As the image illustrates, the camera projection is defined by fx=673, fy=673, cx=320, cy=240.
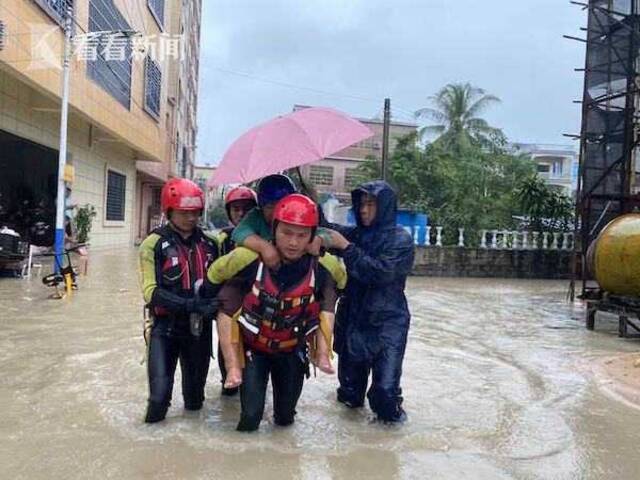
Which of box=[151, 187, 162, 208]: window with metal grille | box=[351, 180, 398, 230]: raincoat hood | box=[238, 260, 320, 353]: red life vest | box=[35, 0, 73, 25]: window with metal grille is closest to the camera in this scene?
box=[238, 260, 320, 353]: red life vest

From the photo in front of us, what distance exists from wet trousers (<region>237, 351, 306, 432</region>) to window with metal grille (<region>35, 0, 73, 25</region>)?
34.5 ft

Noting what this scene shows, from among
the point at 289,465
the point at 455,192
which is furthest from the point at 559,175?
the point at 289,465

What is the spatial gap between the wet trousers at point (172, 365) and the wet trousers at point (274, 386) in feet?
1.59

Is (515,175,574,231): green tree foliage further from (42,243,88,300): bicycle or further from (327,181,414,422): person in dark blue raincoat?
(327,181,414,422): person in dark blue raincoat

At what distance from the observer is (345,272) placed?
13.7 feet

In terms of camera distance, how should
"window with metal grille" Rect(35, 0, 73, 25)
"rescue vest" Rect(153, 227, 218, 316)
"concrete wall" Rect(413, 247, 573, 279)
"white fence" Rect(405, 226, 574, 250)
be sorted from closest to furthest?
"rescue vest" Rect(153, 227, 218, 316), "window with metal grille" Rect(35, 0, 73, 25), "concrete wall" Rect(413, 247, 573, 279), "white fence" Rect(405, 226, 574, 250)

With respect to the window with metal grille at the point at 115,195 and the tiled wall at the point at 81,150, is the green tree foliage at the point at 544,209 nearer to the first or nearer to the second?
the tiled wall at the point at 81,150

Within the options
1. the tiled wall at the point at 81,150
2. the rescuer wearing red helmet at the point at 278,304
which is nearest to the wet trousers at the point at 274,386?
the rescuer wearing red helmet at the point at 278,304

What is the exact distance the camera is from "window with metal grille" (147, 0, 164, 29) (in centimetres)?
2297

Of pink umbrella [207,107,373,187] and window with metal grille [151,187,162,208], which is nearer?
pink umbrella [207,107,373,187]

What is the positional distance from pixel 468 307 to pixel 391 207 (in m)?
7.92

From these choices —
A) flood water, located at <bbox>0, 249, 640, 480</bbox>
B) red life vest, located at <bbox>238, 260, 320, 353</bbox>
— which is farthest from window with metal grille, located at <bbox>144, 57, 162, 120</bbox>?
red life vest, located at <bbox>238, 260, 320, 353</bbox>

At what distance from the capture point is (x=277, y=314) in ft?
12.5

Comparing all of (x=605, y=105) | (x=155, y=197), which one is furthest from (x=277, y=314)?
(x=155, y=197)
